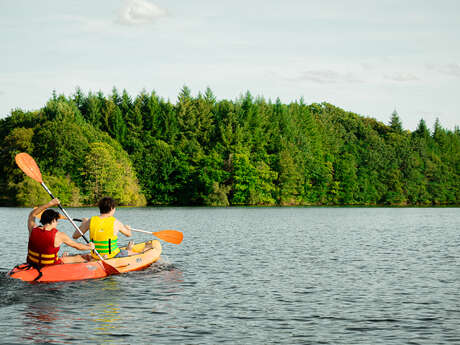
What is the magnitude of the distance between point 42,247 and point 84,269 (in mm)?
1676

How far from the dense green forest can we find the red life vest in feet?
175

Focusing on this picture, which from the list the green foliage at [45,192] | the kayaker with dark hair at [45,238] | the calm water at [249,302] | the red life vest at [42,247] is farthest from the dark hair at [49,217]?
the green foliage at [45,192]

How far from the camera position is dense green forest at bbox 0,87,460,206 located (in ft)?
240

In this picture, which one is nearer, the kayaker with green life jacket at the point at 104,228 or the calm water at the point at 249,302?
the calm water at the point at 249,302

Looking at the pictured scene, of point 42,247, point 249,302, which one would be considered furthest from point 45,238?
point 249,302

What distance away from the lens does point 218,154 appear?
8619cm

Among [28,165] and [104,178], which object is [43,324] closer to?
[28,165]

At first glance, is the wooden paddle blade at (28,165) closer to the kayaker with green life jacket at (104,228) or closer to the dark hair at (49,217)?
the kayaker with green life jacket at (104,228)

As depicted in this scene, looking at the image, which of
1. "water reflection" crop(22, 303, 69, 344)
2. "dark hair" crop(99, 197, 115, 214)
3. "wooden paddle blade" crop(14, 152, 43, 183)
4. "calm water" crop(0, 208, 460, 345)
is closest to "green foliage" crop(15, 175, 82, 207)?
"calm water" crop(0, 208, 460, 345)

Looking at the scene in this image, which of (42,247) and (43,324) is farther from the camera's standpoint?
(42,247)

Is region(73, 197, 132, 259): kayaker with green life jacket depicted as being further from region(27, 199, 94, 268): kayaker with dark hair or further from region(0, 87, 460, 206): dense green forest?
region(0, 87, 460, 206): dense green forest

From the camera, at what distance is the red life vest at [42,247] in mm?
13325

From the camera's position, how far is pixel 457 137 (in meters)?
116

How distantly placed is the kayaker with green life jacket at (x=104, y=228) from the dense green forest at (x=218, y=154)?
52.0 m
